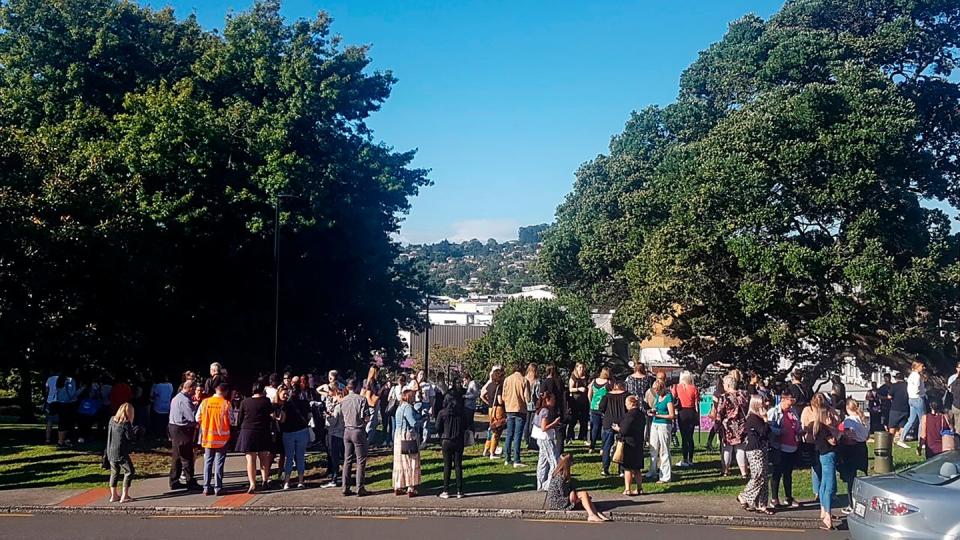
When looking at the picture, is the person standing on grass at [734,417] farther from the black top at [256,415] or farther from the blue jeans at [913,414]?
the black top at [256,415]

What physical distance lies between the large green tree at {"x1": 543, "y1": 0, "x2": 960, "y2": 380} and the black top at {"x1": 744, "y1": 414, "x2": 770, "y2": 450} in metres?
10.00

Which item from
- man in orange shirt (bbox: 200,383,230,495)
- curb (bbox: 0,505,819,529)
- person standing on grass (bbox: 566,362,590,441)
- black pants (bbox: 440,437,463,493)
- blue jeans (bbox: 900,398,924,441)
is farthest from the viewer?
person standing on grass (bbox: 566,362,590,441)

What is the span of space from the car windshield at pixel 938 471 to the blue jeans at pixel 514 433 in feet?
22.6

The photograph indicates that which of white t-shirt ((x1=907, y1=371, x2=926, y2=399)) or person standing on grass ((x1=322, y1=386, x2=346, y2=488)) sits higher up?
white t-shirt ((x1=907, y1=371, x2=926, y2=399))

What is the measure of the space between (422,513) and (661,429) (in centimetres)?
406

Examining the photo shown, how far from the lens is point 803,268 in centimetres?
2139

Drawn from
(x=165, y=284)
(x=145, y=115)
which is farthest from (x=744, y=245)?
(x=145, y=115)

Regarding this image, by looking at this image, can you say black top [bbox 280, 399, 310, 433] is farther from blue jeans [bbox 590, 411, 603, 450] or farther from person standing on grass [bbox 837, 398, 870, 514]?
person standing on grass [bbox 837, 398, 870, 514]

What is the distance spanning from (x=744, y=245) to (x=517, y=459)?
32.7ft

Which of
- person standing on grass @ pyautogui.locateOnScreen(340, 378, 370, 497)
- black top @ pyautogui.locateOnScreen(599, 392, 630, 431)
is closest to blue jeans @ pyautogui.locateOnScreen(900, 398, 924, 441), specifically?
black top @ pyautogui.locateOnScreen(599, 392, 630, 431)

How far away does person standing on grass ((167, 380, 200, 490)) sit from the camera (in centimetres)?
1391

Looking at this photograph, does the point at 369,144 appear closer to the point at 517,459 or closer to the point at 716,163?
the point at 716,163

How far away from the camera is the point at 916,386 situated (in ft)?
56.6

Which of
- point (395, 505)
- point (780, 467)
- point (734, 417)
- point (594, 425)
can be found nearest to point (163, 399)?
point (395, 505)
